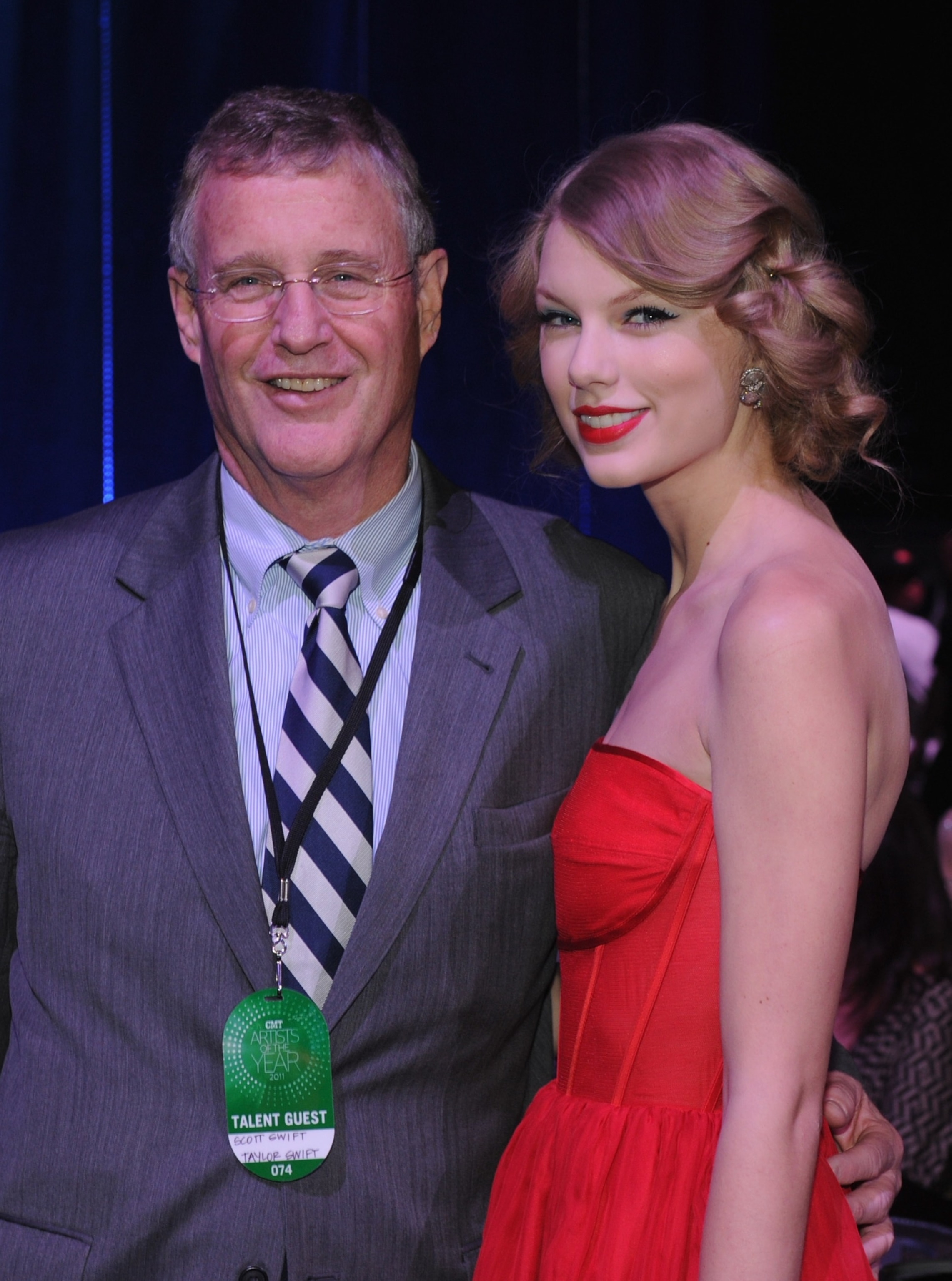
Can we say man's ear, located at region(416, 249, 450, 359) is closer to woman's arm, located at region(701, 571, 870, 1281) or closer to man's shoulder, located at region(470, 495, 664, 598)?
man's shoulder, located at region(470, 495, 664, 598)

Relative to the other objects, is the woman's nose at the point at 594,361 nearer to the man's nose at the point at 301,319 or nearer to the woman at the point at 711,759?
the woman at the point at 711,759

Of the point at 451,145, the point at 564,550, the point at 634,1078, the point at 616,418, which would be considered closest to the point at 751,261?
the point at 616,418

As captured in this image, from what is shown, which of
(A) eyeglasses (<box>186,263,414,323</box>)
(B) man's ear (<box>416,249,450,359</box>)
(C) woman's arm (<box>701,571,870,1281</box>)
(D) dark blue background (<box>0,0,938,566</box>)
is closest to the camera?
(C) woman's arm (<box>701,571,870,1281</box>)

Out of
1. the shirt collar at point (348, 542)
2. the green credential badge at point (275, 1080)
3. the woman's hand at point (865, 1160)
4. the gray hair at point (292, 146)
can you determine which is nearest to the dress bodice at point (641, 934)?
the woman's hand at point (865, 1160)

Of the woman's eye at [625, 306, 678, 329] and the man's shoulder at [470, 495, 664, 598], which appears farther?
the man's shoulder at [470, 495, 664, 598]

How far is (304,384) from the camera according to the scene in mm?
1929

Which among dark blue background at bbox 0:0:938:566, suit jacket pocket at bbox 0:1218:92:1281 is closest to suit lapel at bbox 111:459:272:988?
suit jacket pocket at bbox 0:1218:92:1281

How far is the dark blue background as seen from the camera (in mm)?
2621

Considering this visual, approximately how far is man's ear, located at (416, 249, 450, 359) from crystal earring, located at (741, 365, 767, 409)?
0.51 m

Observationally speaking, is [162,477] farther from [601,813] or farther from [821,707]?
[821,707]

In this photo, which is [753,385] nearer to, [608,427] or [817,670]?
[608,427]

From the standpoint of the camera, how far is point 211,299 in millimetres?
1939

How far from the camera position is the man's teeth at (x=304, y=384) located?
1926mm

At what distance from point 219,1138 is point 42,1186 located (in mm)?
219
